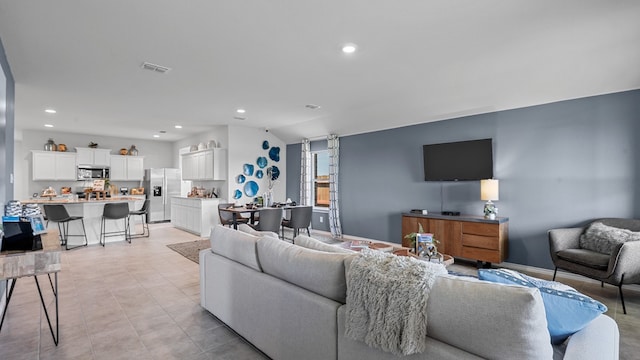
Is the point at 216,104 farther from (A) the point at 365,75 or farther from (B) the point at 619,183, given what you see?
(B) the point at 619,183

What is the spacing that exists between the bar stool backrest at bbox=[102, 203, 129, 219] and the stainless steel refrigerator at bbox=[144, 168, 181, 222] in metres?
3.01

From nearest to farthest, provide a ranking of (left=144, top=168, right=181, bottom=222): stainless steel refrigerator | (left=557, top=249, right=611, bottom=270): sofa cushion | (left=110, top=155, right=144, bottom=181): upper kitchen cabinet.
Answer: (left=557, top=249, right=611, bottom=270): sofa cushion → (left=110, top=155, right=144, bottom=181): upper kitchen cabinet → (left=144, top=168, right=181, bottom=222): stainless steel refrigerator

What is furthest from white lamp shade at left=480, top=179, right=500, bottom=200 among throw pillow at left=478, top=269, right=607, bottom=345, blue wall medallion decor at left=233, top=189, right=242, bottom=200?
blue wall medallion decor at left=233, top=189, right=242, bottom=200

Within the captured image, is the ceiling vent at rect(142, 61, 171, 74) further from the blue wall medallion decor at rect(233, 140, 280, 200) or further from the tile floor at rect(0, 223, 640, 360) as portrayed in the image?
the blue wall medallion decor at rect(233, 140, 280, 200)

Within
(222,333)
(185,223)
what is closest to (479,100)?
(222,333)

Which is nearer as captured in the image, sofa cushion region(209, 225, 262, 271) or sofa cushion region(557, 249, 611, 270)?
sofa cushion region(209, 225, 262, 271)

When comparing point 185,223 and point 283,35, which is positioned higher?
point 283,35

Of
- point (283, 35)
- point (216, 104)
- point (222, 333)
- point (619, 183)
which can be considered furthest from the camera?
point (216, 104)

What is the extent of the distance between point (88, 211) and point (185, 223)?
2.05m

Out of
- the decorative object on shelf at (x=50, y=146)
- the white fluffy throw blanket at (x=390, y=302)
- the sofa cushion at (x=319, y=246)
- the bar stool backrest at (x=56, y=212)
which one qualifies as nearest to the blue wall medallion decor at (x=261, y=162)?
the bar stool backrest at (x=56, y=212)

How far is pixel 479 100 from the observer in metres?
4.47

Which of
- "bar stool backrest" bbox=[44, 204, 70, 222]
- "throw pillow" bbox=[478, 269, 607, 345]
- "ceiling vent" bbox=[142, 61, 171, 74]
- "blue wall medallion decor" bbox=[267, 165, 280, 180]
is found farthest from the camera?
"blue wall medallion decor" bbox=[267, 165, 280, 180]

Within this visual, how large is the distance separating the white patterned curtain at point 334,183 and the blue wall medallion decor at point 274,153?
5.49 feet

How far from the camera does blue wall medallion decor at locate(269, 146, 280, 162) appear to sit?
7977 millimetres
